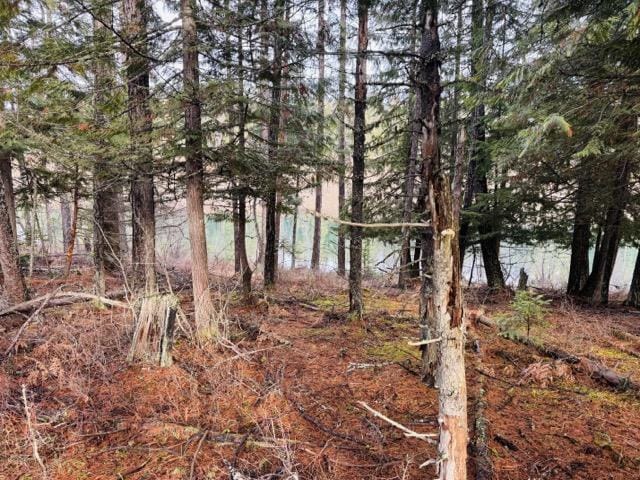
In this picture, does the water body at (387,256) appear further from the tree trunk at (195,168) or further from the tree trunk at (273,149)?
the tree trunk at (273,149)

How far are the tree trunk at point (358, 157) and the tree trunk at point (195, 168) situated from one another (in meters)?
2.83

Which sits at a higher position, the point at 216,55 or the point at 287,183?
the point at 216,55

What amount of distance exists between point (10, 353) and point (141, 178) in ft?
9.59

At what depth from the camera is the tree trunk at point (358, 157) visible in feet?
21.8

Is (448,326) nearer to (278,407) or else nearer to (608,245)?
(278,407)

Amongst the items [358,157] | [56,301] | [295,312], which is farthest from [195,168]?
[295,312]

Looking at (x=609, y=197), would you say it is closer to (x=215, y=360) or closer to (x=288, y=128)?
(x=288, y=128)

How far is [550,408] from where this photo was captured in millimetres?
3869

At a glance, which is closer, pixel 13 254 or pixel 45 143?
pixel 45 143

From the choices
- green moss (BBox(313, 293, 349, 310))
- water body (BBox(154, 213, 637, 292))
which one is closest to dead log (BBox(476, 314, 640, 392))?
water body (BBox(154, 213, 637, 292))

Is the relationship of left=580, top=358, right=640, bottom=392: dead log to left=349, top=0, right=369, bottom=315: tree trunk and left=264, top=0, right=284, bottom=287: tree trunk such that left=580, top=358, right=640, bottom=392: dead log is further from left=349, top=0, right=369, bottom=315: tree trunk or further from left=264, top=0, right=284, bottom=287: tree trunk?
left=264, top=0, right=284, bottom=287: tree trunk

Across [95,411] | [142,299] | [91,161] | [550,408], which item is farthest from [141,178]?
[550,408]

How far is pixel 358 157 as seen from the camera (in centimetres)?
691

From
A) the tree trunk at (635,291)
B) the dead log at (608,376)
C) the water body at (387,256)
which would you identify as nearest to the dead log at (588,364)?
the dead log at (608,376)
